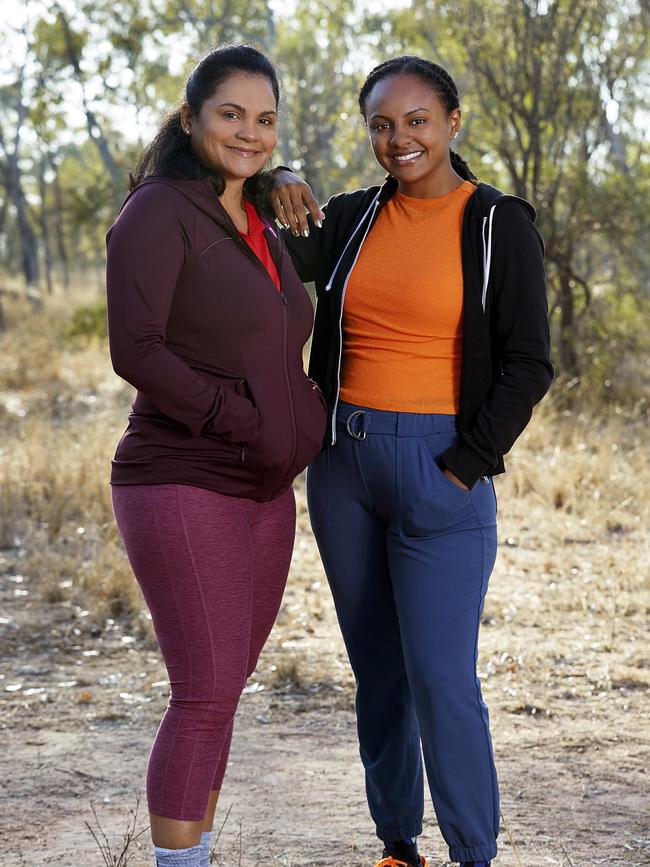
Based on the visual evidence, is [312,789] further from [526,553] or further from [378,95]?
[526,553]

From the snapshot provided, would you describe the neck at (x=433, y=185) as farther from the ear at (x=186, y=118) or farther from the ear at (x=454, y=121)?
the ear at (x=186, y=118)

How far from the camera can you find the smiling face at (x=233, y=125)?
8.20 feet

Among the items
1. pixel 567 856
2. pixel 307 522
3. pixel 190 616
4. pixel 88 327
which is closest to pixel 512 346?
pixel 190 616

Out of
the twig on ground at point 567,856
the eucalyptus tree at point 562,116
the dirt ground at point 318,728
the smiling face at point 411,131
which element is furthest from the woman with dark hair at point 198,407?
the eucalyptus tree at point 562,116

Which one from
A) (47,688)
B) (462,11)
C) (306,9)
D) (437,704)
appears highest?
(306,9)

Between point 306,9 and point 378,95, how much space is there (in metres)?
15.1

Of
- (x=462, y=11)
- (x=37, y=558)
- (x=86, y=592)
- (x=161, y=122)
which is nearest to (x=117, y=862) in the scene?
(x=161, y=122)

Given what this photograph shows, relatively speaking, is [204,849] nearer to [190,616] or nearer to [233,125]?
[190,616]

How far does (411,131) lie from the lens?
8.84ft

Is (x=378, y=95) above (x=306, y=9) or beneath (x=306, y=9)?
beneath

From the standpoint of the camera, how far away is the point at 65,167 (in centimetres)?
3756

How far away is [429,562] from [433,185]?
3.01ft

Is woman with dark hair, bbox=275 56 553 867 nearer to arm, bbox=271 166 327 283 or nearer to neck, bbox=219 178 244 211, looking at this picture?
arm, bbox=271 166 327 283

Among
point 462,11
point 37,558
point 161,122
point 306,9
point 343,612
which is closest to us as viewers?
point 161,122
